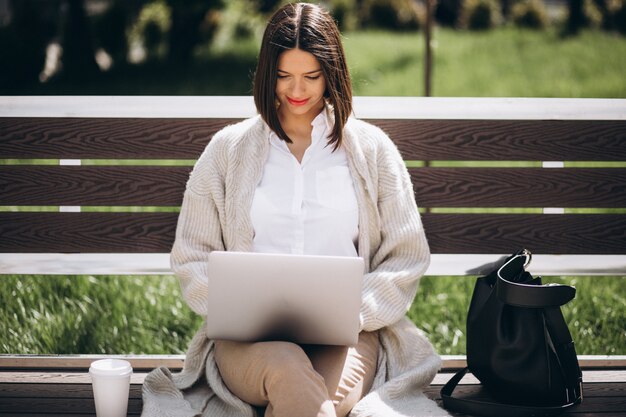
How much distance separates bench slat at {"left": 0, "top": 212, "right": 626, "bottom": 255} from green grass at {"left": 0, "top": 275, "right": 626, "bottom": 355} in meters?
0.45

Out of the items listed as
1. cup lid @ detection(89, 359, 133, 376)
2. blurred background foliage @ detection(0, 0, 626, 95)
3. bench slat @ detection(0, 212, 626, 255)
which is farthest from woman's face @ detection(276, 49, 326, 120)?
blurred background foliage @ detection(0, 0, 626, 95)

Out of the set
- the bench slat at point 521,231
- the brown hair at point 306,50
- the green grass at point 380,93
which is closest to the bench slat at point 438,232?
the bench slat at point 521,231

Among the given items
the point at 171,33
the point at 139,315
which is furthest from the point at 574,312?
the point at 171,33

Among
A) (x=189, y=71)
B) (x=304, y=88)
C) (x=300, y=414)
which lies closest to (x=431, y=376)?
(x=300, y=414)

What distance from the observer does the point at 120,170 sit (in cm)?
354

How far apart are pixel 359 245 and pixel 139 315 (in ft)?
4.44

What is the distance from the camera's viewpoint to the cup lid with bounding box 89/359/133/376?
265cm

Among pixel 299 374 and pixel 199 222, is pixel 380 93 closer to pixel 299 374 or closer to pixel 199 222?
pixel 199 222

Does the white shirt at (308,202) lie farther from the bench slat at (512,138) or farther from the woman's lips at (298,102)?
the bench slat at (512,138)

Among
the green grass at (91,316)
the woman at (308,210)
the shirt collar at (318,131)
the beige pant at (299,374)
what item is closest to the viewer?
the beige pant at (299,374)

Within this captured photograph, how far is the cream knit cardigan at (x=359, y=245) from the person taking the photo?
2969 millimetres

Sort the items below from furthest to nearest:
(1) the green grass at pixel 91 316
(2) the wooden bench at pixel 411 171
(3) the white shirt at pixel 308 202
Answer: (1) the green grass at pixel 91 316 → (2) the wooden bench at pixel 411 171 → (3) the white shirt at pixel 308 202

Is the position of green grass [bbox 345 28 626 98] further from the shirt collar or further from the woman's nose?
the woman's nose

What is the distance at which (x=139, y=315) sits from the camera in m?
4.09
